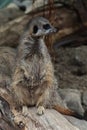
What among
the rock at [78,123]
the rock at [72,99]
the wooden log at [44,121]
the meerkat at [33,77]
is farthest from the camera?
the rock at [72,99]

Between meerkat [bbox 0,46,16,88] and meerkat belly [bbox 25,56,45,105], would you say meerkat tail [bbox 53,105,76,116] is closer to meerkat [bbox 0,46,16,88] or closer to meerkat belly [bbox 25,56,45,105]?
meerkat belly [bbox 25,56,45,105]

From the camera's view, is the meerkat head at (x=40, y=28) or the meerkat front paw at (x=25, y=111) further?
the meerkat front paw at (x=25, y=111)

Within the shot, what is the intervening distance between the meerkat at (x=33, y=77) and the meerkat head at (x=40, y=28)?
0.11 m

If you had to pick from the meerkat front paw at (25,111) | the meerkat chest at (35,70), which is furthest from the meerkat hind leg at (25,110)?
the meerkat chest at (35,70)

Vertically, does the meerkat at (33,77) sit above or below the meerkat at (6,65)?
above

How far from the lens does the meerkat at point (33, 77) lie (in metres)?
5.65

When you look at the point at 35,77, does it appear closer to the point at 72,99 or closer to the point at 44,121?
the point at 44,121

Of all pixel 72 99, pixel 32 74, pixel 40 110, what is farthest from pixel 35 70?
pixel 72 99

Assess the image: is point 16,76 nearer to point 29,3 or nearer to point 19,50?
point 19,50

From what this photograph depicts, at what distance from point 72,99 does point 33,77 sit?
126 centimetres

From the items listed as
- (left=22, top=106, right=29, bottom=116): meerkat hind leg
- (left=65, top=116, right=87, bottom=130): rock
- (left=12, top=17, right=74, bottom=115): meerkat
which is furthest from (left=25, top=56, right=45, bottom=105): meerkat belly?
(left=65, top=116, right=87, bottom=130): rock

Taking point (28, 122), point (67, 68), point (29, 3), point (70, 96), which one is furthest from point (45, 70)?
point (29, 3)

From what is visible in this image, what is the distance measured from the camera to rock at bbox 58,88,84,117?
6.61 meters

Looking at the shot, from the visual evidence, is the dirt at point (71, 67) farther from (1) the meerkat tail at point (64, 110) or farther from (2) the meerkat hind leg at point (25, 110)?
(2) the meerkat hind leg at point (25, 110)
